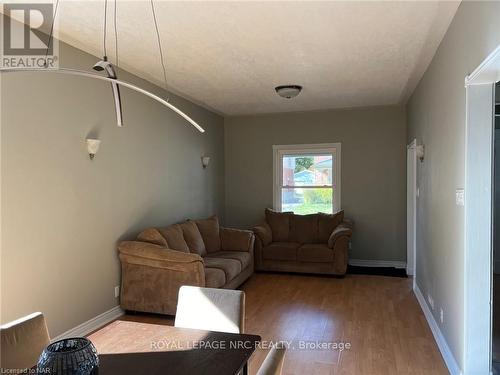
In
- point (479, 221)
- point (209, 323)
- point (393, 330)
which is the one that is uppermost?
point (479, 221)

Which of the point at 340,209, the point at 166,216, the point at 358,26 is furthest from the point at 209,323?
the point at 340,209

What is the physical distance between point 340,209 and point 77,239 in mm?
4234

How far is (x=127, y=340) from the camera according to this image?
1.56 metres

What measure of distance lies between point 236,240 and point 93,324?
7.34 ft

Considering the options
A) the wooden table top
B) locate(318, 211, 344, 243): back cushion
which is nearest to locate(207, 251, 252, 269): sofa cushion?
locate(318, 211, 344, 243): back cushion

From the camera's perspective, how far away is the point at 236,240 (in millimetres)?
5289

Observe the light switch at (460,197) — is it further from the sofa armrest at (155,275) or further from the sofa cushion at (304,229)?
the sofa cushion at (304,229)

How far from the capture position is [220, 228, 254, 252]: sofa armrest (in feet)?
17.2

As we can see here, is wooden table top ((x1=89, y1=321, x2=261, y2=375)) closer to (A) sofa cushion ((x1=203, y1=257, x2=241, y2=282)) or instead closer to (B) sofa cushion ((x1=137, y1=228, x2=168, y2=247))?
(B) sofa cushion ((x1=137, y1=228, x2=168, y2=247))

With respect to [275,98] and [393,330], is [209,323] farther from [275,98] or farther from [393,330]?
[275,98]

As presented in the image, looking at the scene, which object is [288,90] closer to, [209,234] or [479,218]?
[209,234]

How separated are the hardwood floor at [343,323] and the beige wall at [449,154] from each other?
30 centimetres

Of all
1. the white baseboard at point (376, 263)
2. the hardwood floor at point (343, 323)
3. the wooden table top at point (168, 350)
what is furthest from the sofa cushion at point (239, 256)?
the wooden table top at point (168, 350)

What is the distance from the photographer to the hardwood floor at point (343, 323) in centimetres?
285
